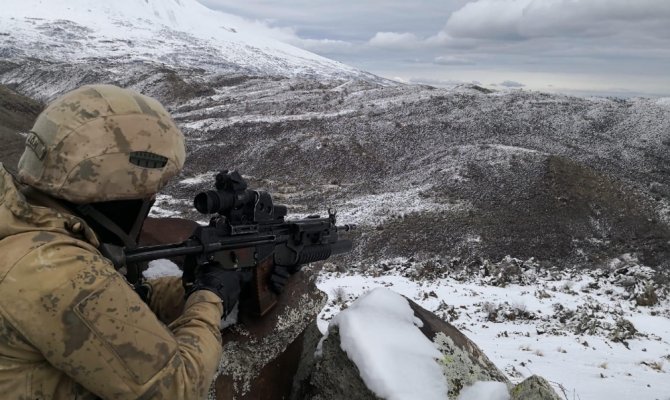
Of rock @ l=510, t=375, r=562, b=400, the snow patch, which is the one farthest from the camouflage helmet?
the snow patch

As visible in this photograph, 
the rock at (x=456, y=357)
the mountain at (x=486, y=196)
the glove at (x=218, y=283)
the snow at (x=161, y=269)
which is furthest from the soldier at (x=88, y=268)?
the mountain at (x=486, y=196)

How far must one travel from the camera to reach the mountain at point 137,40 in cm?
8688

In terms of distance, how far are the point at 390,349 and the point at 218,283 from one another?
5.26 feet

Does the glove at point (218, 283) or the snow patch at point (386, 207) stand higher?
the glove at point (218, 283)

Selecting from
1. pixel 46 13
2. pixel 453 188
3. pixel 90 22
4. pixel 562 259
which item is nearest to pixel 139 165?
pixel 562 259

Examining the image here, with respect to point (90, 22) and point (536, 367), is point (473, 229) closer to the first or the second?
point (536, 367)

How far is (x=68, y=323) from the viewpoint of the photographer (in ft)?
6.02

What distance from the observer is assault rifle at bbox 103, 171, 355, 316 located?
9.59 feet

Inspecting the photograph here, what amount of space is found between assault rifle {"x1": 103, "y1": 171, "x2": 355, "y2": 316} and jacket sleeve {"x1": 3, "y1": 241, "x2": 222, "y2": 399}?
432mm

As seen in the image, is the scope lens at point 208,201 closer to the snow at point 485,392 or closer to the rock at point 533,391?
the snow at point 485,392

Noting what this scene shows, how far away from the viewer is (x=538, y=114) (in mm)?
25047

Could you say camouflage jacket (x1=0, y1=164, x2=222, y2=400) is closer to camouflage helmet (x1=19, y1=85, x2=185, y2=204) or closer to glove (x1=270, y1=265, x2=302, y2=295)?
camouflage helmet (x1=19, y1=85, x2=185, y2=204)

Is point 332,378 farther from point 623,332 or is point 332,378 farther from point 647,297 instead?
point 647,297

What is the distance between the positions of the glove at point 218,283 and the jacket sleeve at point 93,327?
0.57 m
